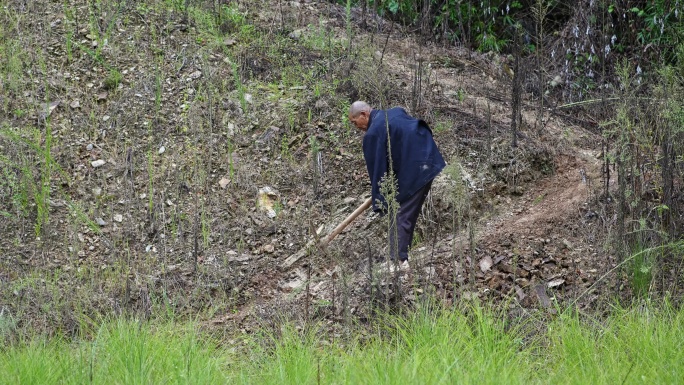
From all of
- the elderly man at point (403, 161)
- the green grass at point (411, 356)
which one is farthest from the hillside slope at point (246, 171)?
the green grass at point (411, 356)

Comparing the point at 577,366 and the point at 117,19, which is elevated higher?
the point at 117,19

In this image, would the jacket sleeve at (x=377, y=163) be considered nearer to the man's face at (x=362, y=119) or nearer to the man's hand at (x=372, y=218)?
the man's face at (x=362, y=119)

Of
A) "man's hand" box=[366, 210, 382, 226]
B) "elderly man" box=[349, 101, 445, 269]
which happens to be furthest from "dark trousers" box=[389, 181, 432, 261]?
"man's hand" box=[366, 210, 382, 226]

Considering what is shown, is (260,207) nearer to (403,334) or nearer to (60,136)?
(60,136)

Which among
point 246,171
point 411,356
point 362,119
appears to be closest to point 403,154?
point 362,119

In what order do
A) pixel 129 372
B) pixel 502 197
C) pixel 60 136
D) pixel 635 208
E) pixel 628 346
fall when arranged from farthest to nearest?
1. pixel 60 136
2. pixel 502 197
3. pixel 635 208
4. pixel 628 346
5. pixel 129 372

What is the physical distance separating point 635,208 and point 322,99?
345 centimetres

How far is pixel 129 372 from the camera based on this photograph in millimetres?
4492

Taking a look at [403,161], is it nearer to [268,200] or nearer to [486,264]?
[486,264]

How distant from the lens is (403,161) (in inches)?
261

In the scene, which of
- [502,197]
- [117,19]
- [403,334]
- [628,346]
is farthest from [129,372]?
[117,19]

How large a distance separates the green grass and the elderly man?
124cm

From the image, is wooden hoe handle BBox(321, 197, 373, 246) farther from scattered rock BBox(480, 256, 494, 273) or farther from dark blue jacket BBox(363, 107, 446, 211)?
scattered rock BBox(480, 256, 494, 273)

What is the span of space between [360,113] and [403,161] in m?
0.48
